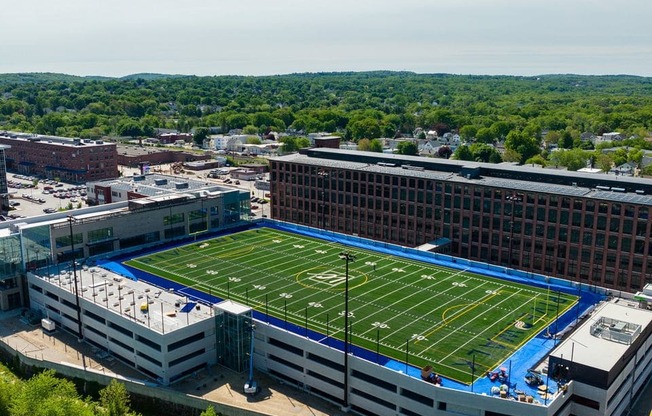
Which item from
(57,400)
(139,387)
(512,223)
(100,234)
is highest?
(512,223)

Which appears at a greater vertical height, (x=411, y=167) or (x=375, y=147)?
(x=411, y=167)

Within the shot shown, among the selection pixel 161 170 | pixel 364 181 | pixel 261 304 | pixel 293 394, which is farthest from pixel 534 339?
pixel 161 170

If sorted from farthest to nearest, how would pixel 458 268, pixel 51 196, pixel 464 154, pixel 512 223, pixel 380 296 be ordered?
pixel 464 154
pixel 51 196
pixel 512 223
pixel 458 268
pixel 380 296

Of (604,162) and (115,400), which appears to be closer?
(115,400)

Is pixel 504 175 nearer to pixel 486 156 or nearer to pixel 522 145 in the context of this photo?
pixel 486 156

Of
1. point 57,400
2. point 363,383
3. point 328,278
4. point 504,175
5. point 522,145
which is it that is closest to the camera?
point 57,400

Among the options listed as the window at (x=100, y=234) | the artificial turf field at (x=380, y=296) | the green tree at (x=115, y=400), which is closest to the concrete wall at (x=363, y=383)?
the artificial turf field at (x=380, y=296)

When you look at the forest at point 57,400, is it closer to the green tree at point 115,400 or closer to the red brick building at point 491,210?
the green tree at point 115,400

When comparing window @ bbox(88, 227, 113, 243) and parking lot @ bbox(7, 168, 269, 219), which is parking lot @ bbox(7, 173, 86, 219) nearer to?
parking lot @ bbox(7, 168, 269, 219)

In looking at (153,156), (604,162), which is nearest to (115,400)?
(153,156)
